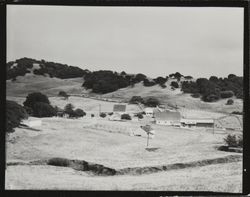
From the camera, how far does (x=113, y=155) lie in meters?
1.86

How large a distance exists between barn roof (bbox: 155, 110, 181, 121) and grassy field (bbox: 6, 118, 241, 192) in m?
0.04

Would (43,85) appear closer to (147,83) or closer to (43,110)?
(43,110)

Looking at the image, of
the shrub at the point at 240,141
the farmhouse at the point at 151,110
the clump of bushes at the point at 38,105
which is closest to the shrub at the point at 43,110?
the clump of bushes at the point at 38,105

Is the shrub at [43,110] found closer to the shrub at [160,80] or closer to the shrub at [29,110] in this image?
the shrub at [29,110]

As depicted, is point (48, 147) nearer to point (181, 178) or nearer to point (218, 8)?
point (181, 178)

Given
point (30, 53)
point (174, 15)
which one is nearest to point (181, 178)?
point (174, 15)

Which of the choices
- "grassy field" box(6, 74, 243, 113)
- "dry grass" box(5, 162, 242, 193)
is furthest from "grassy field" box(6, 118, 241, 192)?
"grassy field" box(6, 74, 243, 113)

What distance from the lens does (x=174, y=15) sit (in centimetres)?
186

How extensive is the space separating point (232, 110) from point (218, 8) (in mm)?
428

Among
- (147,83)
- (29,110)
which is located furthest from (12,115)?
(147,83)

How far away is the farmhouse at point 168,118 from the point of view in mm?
1892

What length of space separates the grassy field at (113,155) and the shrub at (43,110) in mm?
26

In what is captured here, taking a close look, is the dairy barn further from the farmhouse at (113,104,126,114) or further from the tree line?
the farmhouse at (113,104,126,114)

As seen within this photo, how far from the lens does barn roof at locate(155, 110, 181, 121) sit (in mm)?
1892
